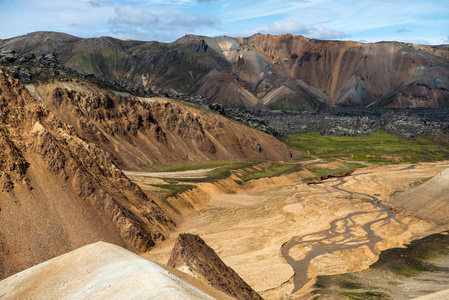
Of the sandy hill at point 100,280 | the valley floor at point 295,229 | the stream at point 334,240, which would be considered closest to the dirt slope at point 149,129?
the valley floor at point 295,229

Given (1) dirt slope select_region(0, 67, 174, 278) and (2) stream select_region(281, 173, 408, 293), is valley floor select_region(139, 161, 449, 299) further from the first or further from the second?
(1) dirt slope select_region(0, 67, 174, 278)

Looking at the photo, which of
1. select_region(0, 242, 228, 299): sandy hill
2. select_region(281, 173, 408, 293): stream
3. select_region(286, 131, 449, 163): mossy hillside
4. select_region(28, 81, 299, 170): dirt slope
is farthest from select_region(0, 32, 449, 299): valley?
select_region(286, 131, 449, 163): mossy hillside

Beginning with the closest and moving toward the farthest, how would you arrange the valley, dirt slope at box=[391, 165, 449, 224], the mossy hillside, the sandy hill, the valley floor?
the sandy hill < the valley < the valley floor < dirt slope at box=[391, 165, 449, 224] < the mossy hillside

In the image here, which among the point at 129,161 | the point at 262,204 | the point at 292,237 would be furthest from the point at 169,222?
the point at 129,161

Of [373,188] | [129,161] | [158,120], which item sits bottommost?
[373,188]

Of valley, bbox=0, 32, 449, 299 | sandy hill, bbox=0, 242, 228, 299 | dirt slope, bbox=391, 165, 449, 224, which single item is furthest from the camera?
dirt slope, bbox=391, 165, 449, 224

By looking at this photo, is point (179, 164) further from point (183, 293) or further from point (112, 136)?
point (183, 293)

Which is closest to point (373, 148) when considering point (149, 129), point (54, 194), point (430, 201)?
point (430, 201)
